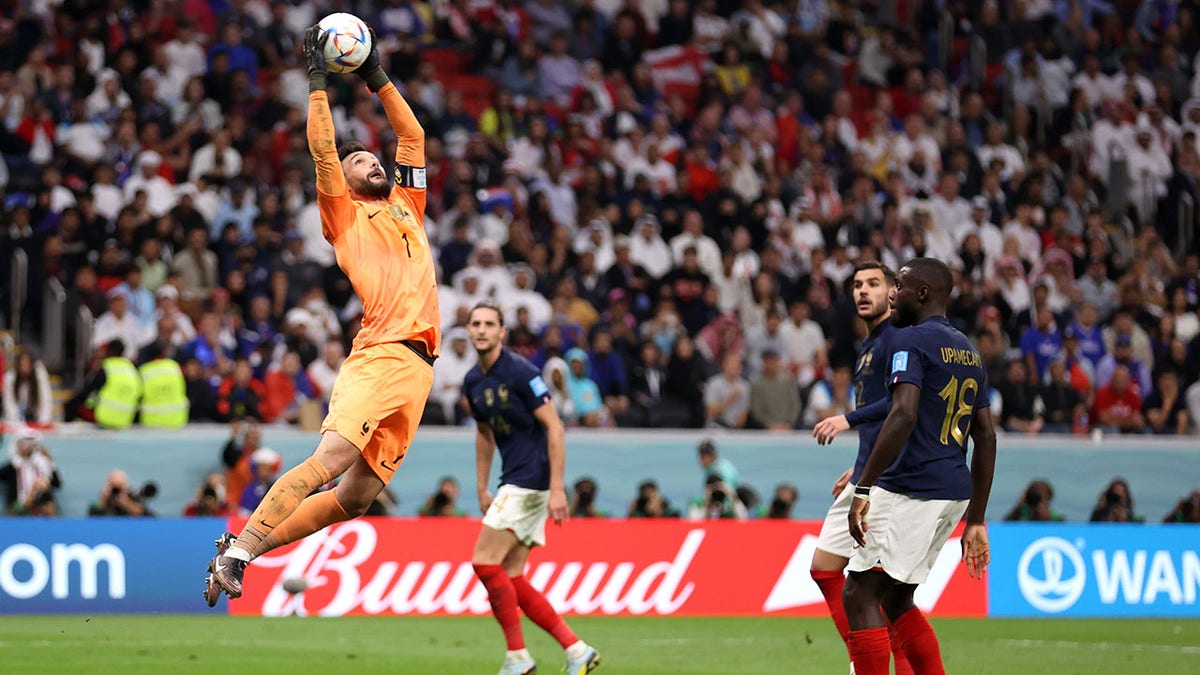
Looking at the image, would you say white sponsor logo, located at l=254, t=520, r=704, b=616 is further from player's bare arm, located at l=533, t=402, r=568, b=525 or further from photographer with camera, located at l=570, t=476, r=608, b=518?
player's bare arm, located at l=533, t=402, r=568, b=525

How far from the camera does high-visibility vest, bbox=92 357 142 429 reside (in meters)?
18.7

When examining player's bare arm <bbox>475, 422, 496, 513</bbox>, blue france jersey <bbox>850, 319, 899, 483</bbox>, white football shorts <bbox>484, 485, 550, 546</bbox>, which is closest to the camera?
blue france jersey <bbox>850, 319, 899, 483</bbox>

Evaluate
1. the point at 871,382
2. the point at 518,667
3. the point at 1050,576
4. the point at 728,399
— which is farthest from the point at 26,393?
the point at 871,382

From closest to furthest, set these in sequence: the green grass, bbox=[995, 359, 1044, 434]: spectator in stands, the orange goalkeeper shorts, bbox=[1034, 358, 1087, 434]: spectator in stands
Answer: the orange goalkeeper shorts
the green grass
bbox=[995, 359, 1044, 434]: spectator in stands
bbox=[1034, 358, 1087, 434]: spectator in stands

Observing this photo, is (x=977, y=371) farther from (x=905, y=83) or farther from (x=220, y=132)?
(x=905, y=83)

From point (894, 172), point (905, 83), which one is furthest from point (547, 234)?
point (905, 83)

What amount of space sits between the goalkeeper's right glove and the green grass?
4604mm

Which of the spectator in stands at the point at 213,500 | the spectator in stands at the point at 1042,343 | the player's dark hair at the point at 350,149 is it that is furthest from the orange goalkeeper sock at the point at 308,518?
the spectator in stands at the point at 1042,343

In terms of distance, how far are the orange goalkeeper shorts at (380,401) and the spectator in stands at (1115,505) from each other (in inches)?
538

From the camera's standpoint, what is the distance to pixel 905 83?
92.7 ft

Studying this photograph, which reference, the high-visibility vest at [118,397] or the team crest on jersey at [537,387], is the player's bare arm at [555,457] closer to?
the team crest on jersey at [537,387]

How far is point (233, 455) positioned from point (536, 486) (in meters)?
7.40

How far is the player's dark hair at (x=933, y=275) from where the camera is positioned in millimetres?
8734

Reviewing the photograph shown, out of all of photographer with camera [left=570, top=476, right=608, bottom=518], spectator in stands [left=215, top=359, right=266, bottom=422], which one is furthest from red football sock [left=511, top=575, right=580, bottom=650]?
spectator in stands [left=215, top=359, right=266, bottom=422]
